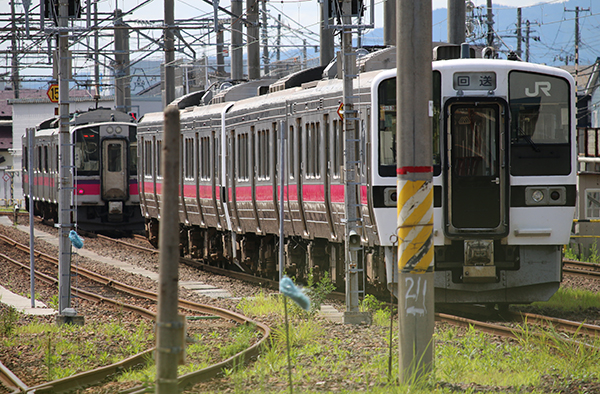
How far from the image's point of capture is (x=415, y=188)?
7.20 metres

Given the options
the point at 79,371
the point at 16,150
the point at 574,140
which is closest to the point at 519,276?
the point at 574,140

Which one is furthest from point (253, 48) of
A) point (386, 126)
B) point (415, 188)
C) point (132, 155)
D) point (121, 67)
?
point (415, 188)

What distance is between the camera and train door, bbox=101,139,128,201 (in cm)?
2808

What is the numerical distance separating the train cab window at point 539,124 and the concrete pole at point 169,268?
22.7 feet

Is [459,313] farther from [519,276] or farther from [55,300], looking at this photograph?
[55,300]

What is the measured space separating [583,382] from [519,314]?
13.2 feet

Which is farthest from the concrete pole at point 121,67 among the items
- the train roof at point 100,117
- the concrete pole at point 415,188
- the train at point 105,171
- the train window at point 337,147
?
the concrete pole at point 415,188

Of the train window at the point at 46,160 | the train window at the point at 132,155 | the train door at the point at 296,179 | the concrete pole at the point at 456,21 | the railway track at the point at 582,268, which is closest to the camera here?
the train door at the point at 296,179

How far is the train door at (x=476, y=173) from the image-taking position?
11203 mm

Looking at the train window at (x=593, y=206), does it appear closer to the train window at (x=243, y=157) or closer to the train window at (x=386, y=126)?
the train window at (x=243, y=157)

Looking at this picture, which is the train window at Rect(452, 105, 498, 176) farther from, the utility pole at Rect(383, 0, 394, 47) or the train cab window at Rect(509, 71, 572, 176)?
the utility pole at Rect(383, 0, 394, 47)

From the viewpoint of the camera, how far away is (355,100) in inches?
477

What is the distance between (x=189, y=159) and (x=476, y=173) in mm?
10694

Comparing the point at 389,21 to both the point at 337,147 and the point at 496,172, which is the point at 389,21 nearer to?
the point at 337,147
